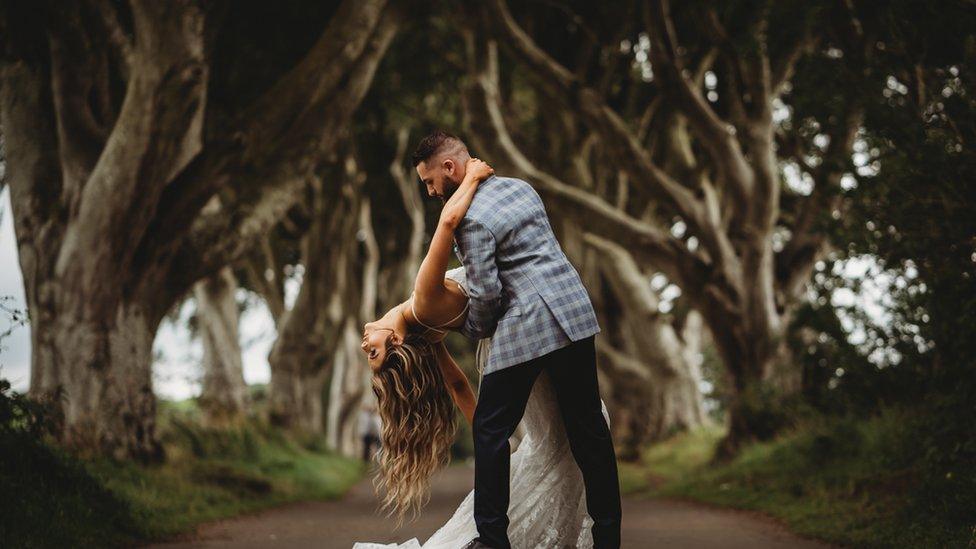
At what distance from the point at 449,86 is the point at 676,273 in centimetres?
755

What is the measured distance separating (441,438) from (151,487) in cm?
499

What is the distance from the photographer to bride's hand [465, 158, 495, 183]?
4527mm

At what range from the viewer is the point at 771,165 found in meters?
13.1

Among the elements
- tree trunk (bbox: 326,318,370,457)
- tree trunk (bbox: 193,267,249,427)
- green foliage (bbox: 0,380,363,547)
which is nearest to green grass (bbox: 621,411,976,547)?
green foliage (bbox: 0,380,363,547)

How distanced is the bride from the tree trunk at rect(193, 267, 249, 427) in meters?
15.1

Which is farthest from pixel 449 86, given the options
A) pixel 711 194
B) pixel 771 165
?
pixel 771 165

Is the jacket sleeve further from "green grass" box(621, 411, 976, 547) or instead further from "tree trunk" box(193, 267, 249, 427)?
"tree trunk" box(193, 267, 249, 427)

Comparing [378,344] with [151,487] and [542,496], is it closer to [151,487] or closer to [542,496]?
[542,496]

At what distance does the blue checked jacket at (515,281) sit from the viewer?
14.4ft

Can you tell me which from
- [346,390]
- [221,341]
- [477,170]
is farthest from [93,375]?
[346,390]

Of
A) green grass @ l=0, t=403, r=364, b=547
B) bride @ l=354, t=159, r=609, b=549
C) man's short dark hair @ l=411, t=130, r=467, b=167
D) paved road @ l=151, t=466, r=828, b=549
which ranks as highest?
man's short dark hair @ l=411, t=130, r=467, b=167

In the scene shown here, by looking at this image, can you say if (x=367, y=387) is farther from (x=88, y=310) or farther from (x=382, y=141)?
(x=88, y=310)

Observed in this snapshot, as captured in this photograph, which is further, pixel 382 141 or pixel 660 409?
pixel 382 141

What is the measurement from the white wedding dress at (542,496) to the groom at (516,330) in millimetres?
181
